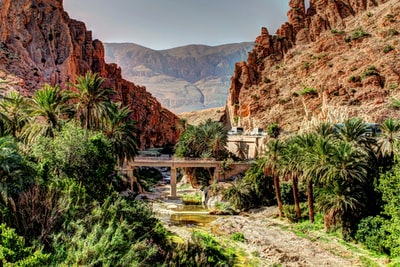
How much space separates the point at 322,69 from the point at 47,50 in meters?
51.5

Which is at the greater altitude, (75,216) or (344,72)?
(344,72)

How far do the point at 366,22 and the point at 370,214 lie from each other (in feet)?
168

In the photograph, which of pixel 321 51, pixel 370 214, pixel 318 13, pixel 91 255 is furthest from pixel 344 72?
pixel 91 255

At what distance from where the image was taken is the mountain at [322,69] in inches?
1826

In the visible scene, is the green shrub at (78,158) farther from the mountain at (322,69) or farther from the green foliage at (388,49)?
the green foliage at (388,49)

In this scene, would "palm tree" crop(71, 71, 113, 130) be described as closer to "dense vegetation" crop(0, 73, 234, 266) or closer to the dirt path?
"dense vegetation" crop(0, 73, 234, 266)

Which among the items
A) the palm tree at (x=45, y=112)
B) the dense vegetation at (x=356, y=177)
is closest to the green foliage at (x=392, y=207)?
the dense vegetation at (x=356, y=177)

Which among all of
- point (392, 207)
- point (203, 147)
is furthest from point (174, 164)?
point (392, 207)

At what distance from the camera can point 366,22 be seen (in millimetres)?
60531

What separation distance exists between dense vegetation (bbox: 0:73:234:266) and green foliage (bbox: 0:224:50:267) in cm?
3

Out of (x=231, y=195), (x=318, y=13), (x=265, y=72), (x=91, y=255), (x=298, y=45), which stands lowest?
(x=231, y=195)

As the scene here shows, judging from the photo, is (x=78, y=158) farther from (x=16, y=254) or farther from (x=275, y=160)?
(x=275, y=160)

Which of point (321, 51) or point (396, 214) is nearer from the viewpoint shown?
point (396, 214)

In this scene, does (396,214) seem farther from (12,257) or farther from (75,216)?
(12,257)
